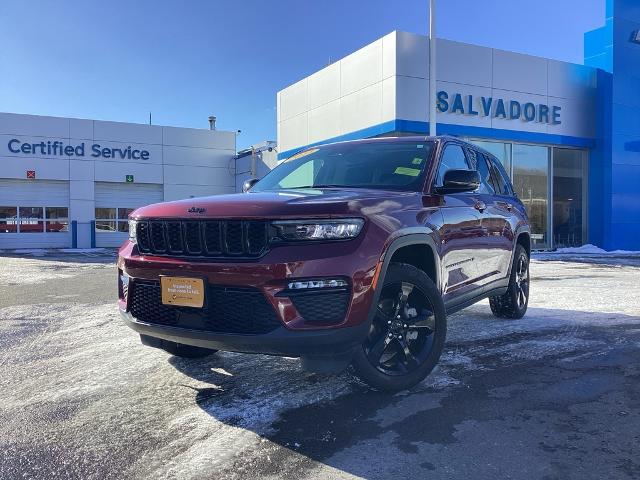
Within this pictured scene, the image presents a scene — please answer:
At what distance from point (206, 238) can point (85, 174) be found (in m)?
26.2

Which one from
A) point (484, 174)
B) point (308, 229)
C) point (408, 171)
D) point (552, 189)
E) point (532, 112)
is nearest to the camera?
point (308, 229)

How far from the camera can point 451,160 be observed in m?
4.64

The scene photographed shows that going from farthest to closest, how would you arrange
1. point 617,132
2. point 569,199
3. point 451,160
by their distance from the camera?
point 569,199, point 617,132, point 451,160

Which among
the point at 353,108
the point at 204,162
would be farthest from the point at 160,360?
the point at 204,162

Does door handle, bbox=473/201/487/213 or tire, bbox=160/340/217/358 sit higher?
door handle, bbox=473/201/487/213

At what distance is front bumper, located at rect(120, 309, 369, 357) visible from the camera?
286 centimetres

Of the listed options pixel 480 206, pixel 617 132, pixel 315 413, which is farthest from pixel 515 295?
pixel 617 132

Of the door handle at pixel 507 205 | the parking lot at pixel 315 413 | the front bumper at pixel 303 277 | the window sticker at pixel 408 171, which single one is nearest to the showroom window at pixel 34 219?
the parking lot at pixel 315 413

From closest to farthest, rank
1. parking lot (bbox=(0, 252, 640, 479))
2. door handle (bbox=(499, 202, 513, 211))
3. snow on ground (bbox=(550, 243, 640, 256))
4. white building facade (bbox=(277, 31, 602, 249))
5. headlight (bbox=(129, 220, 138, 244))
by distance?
1. parking lot (bbox=(0, 252, 640, 479))
2. headlight (bbox=(129, 220, 138, 244))
3. door handle (bbox=(499, 202, 513, 211))
4. white building facade (bbox=(277, 31, 602, 249))
5. snow on ground (bbox=(550, 243, 640, 256))

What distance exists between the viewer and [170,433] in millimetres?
2971

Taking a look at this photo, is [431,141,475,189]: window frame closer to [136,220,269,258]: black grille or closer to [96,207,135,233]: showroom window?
[136,220,269,258]: black grille

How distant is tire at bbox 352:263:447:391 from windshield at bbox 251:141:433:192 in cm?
80

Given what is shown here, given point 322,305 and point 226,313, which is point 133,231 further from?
point 322,305

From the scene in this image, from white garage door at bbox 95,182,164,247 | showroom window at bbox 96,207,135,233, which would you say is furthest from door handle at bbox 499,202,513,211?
showroom window at bbox 96,207,135,233
